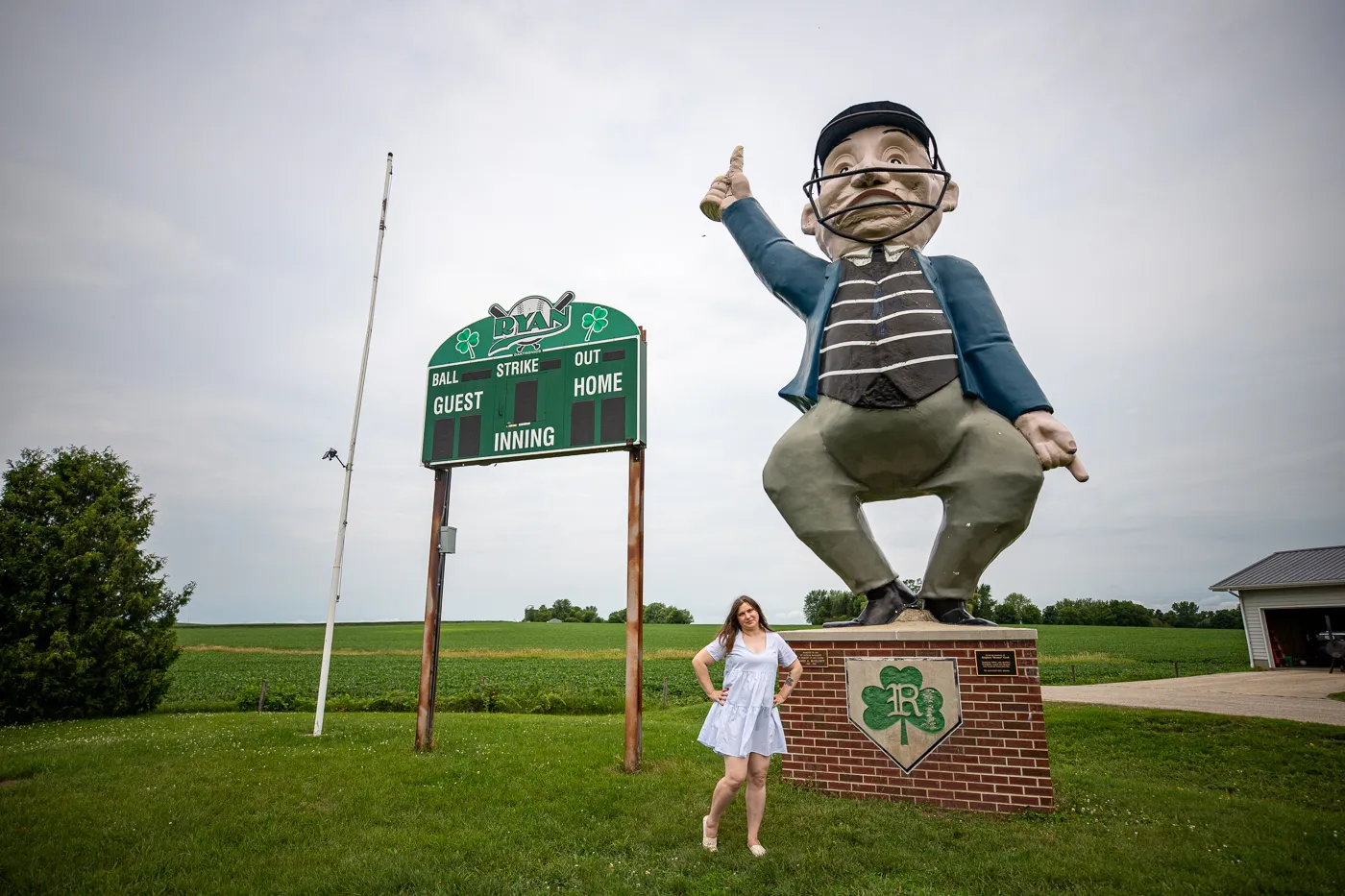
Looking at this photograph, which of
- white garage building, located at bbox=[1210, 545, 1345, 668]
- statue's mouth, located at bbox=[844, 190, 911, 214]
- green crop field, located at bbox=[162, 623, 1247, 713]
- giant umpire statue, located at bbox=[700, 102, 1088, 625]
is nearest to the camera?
giant umpire statue, located at bbox=[700, 102, 1088, 625]

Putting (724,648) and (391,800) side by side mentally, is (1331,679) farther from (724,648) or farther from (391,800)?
(391,800)

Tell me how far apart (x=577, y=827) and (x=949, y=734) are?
2.55 meters

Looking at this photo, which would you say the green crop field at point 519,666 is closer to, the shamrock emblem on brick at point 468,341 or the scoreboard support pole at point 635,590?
the scoreboard support pole at point 635,590

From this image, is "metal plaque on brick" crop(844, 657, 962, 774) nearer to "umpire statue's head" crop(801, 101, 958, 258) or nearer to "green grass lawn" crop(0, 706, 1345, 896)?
"green grass lawn" crop(0, 706, 1345, 896)

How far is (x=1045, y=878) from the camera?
3.63 meters

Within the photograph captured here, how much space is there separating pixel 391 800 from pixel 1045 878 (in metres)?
4.33

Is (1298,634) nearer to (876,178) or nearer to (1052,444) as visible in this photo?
(1052,444)

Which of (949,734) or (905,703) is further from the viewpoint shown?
(905,703)

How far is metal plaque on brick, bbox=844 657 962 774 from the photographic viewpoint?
488cm

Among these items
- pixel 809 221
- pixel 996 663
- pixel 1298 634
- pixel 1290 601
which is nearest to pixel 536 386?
pixel 809 221

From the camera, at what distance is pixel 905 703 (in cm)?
498

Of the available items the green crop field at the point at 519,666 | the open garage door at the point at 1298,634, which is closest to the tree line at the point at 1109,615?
the green crop field at the point at 519,666

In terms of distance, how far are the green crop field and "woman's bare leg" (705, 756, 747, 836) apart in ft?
34.4

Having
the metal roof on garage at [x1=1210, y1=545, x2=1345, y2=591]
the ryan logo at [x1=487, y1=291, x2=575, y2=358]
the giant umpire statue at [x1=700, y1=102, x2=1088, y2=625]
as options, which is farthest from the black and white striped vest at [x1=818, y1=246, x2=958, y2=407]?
the metal roof on garage at [x1=1210, y1=545, x2=1345, y2=591]
